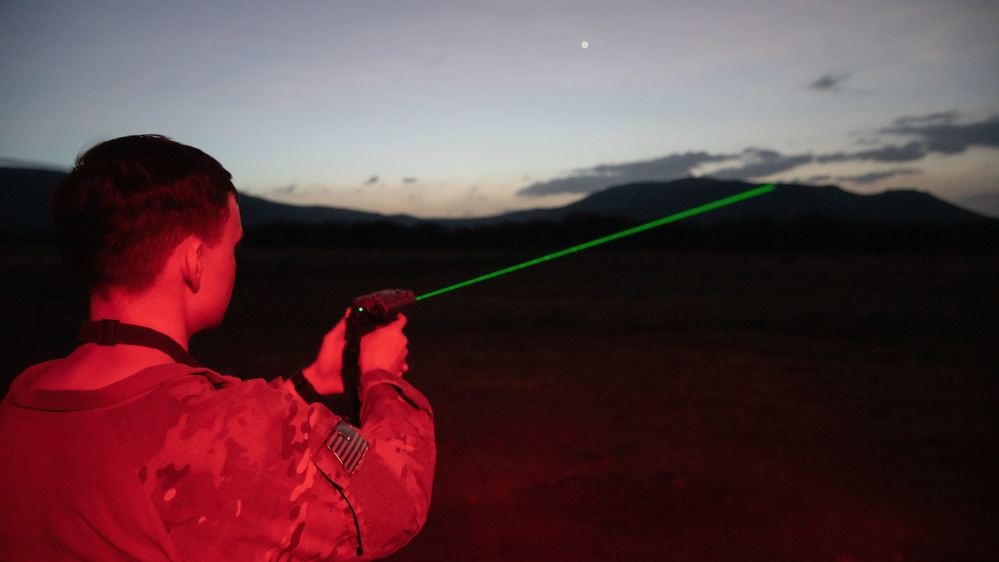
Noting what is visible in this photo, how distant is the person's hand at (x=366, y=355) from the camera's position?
5.21ft

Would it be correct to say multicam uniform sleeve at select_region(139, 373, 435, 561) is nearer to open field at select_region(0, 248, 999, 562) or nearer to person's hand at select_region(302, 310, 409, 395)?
person's hand at select_region(302, 310, 409, 395)

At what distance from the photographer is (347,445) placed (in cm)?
111

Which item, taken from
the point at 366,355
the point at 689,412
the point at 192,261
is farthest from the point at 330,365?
the point at 689,412

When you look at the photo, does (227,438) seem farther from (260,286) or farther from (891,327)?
(260,286)

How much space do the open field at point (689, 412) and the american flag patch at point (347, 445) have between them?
11.6 ft

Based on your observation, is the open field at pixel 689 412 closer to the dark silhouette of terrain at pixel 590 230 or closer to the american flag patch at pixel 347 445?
the american flag patch at pixel 347 445

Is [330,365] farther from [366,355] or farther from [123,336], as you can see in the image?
[123,336]

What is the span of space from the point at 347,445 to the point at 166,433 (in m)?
0.29

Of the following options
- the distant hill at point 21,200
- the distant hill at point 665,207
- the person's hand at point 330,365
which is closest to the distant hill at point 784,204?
the distant hill at point 665,207

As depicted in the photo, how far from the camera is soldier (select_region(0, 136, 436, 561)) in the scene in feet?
3.20

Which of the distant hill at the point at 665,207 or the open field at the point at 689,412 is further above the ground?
the distant hill at the point at 665,207

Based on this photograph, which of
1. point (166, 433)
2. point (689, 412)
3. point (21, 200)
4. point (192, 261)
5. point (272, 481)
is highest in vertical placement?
point (21, 200)

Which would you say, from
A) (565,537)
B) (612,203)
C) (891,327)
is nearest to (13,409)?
(565,537)

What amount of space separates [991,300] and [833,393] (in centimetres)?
1190
